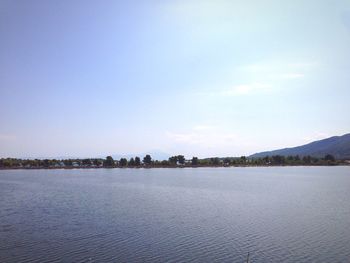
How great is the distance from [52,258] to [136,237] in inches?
444

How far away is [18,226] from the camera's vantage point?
160 ft

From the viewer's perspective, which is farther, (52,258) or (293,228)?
(293,228)

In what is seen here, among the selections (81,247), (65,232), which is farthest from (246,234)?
(65,232)

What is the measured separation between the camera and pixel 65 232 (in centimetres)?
4444

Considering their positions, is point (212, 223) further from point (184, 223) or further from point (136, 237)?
point (136, 237)

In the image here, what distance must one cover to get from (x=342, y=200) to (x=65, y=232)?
200ft

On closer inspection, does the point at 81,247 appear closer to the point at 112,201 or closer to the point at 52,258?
the point at 52,258

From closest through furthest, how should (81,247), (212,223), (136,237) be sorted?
(81,247) → (136,237) → (212,223)

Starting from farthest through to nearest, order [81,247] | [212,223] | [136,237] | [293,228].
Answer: [212,223] → [293,228] → [136,237] → [81,247]

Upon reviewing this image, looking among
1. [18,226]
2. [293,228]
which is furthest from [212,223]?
[18,226]

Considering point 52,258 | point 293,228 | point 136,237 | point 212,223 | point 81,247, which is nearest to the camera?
point 52,258

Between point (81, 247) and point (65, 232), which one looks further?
point (65, 232)

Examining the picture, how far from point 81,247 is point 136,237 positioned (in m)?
7.27

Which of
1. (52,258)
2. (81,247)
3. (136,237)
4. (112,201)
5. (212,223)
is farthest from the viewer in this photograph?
(112,201)
